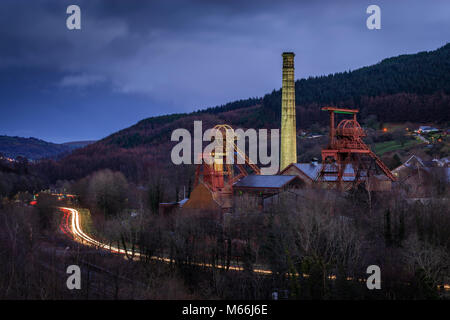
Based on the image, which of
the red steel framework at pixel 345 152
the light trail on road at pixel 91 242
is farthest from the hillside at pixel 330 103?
the red steel framework at pixel 345 152

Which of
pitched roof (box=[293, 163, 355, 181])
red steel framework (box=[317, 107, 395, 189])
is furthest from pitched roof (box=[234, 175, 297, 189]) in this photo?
red steel framework (box=[317, 107, 395, 189])

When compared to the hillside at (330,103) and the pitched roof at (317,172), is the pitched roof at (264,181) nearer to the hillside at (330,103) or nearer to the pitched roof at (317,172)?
the pitched roof at (317,172)

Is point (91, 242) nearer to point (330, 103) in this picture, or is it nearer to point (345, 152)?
point (345, 152)

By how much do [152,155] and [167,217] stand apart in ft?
250

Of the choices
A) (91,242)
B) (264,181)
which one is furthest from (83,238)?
(264,181)

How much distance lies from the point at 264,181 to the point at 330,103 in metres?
99.6

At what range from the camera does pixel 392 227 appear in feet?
103

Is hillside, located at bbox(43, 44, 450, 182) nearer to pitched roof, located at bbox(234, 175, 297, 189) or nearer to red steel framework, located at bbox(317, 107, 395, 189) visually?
pitched roof, located at bbox(234, 175, 297, 189)

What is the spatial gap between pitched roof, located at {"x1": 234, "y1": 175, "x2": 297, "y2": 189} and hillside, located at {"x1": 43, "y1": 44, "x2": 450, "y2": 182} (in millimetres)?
43032

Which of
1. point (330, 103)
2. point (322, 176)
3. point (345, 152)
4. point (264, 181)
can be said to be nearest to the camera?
point (345, 152)

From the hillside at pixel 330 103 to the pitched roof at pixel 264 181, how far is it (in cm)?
4303

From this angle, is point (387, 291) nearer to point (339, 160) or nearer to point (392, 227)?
point (392, 227)

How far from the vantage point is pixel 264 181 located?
45.1 meters
